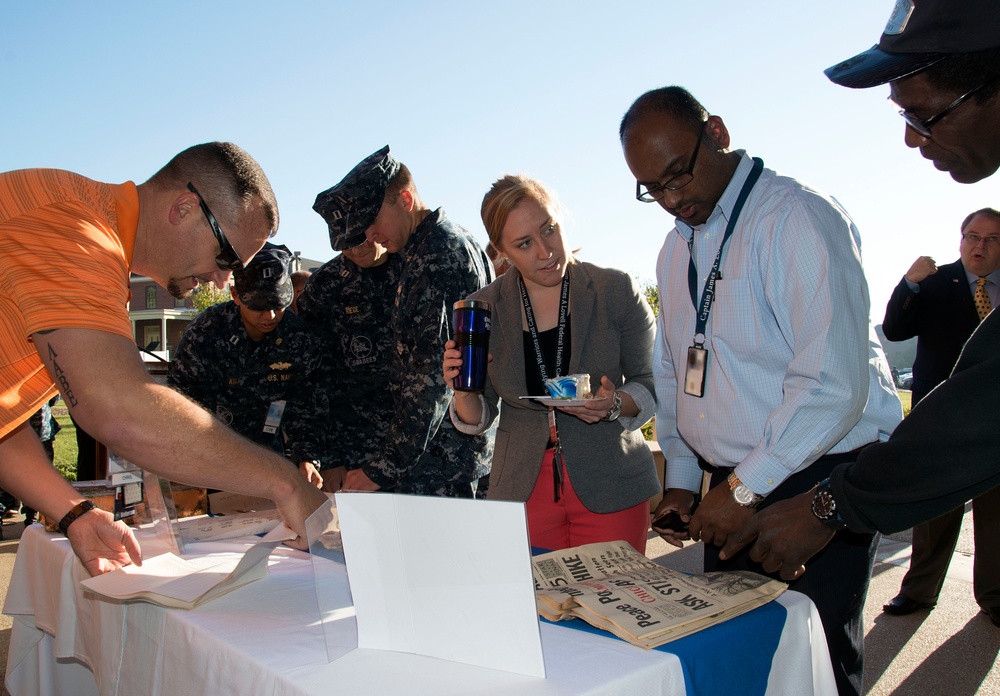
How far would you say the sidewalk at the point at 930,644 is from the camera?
9.36 feet

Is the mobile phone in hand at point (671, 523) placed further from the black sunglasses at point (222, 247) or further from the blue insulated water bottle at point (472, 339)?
the black sunglasses at point (222, 247)

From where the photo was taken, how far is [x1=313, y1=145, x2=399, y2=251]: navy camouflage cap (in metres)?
2.54

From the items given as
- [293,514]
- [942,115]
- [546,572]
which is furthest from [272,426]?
[942,115]

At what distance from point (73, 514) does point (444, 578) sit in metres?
1.19

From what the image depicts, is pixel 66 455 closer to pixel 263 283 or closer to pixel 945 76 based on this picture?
pixel 263 283

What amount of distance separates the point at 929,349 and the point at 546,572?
3.29m

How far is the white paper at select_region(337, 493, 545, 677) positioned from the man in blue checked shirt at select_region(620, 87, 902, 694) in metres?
0.74

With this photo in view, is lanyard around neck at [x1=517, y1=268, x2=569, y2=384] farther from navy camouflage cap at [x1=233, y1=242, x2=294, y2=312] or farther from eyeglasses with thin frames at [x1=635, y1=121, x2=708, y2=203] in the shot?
navy camouflage cap at [x1=233, y1=242, x2=294, y2=312]

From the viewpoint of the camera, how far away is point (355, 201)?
2543 millimetres

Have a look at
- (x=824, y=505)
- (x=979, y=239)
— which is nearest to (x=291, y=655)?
(x=824, y=505)

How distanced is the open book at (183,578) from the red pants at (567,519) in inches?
33.2

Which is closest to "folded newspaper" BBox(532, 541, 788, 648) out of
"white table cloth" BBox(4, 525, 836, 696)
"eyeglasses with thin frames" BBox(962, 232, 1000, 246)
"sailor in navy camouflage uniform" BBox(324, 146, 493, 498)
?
"white table cloth" BBox(4, 525, 836, 696)

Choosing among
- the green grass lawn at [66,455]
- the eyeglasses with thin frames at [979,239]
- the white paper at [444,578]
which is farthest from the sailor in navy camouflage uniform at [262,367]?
the green grass lawn at [66,455]

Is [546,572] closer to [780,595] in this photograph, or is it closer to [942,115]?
[780,595]
